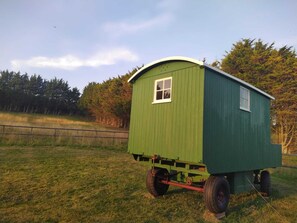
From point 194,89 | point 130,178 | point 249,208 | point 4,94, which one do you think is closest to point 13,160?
point 130,178

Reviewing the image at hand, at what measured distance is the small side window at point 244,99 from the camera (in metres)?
8.73

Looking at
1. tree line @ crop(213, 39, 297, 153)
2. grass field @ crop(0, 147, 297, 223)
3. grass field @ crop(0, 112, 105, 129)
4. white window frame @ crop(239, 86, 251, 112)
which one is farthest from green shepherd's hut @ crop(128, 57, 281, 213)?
grass field @ crop(0, 112, 105, 129)

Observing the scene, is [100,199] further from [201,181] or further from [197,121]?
[197,121]

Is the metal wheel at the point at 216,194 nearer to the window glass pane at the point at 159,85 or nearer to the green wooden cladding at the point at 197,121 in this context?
the green wooden cladding at the point at 197,121

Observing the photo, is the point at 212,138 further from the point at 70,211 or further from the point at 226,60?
the point at 226,60

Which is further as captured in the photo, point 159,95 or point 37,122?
point 37,122

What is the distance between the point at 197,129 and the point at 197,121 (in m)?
0.22

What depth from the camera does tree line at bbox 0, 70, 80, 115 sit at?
63.6 metres

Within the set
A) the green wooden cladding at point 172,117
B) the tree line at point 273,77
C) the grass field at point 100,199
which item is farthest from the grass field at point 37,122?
the green wooden cladding at point 172,117

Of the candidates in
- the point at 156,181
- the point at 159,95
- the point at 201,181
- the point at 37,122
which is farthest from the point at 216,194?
the point at 37,122

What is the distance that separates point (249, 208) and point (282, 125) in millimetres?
24789

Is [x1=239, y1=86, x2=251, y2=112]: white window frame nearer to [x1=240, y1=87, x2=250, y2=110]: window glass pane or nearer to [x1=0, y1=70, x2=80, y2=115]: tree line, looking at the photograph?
[x1=240, y1=87, x2=250, y2=110]: window glass pane

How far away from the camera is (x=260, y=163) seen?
9695mm

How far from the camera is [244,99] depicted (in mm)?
8938
